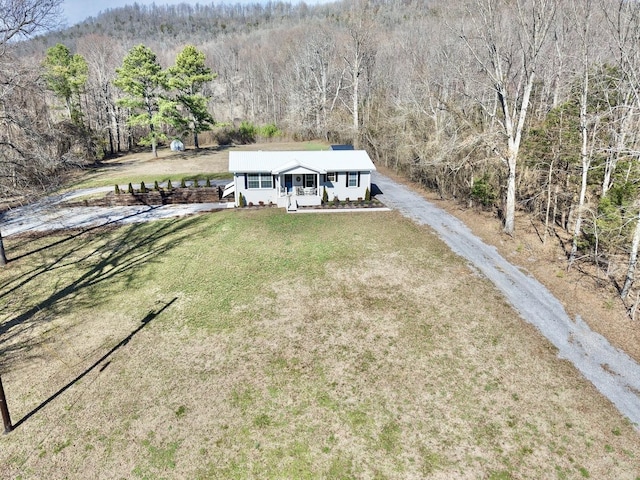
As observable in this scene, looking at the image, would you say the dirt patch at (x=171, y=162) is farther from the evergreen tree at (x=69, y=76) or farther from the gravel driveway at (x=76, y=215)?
the gravel driveway at (x=76, y=215)

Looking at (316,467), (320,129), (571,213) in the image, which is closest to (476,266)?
(571,213)

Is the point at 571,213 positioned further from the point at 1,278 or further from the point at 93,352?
the point at 1,278

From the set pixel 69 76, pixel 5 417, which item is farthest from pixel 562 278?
pixel 69 76

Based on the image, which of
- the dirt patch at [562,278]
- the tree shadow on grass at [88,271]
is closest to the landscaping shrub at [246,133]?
the tree shadow on grass at [88,271]

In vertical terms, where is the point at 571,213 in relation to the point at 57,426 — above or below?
above

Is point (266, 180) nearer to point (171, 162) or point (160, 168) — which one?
point (160, 168)

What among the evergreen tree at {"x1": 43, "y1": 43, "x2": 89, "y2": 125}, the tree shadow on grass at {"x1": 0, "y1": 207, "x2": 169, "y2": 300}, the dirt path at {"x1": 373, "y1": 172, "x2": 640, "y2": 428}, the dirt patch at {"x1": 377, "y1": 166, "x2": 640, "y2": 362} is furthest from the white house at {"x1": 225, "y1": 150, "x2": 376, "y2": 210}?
the evergreen tree at {"x1": 43, "y1": 43, "x2": 89, "y2": 125}
